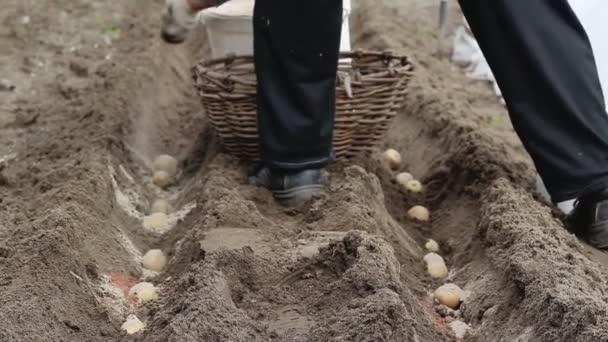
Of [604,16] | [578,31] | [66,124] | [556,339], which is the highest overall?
[578,31]

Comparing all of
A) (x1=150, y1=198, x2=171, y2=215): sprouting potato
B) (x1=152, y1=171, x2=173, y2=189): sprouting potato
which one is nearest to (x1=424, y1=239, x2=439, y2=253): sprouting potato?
(x1=150, y1=198, x2=171, y2=215): sprouting potato

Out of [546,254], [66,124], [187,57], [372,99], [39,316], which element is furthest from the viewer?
[187,57]

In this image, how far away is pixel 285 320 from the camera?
3.30 meters

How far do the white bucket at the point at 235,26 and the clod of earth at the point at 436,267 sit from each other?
3.96 ft

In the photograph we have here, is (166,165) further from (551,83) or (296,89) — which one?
(551,83)

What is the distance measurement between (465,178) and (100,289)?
185 centimetres

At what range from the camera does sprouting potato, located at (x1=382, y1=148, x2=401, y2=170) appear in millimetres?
5332

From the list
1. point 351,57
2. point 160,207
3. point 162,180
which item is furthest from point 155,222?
point 351,57

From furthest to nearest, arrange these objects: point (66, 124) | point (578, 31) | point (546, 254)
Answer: point (66, 124) < point (578, 31) < point (546, 254)

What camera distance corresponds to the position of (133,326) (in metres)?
3.43

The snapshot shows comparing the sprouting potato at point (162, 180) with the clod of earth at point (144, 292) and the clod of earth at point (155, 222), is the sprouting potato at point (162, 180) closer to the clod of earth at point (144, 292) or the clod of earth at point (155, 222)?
the clod of earth at point (155, 222)

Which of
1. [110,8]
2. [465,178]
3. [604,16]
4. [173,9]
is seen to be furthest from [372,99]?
[110,8]

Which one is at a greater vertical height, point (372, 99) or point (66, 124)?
point (372, 99)

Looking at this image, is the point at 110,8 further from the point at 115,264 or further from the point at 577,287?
the point at 577,287
